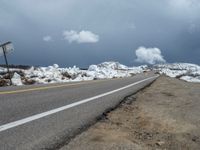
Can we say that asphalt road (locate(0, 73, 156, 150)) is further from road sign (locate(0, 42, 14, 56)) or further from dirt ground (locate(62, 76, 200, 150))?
road sign (locate(0, 42, 14, 56))

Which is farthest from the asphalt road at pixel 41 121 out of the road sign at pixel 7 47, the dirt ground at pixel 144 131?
the road sign at pixel 7 47

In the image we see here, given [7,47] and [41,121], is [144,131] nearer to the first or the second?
[41,121]

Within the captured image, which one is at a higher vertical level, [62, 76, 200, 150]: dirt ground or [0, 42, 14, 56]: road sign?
[0, 42, 14, 56]: road sign

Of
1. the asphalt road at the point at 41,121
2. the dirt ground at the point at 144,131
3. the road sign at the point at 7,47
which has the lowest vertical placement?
the dirt ground at the point at 144,131

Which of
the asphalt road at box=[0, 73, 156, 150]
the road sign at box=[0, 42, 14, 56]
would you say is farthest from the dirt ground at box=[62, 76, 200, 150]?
the road sign at box=[0, 42, 14, 56]

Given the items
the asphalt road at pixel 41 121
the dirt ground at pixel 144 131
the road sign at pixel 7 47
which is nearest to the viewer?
the asphalt road at pixel 41 121

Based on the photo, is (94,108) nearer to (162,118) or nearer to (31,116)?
(162,118)

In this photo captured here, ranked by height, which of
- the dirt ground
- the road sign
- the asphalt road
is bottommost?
the dirt ground

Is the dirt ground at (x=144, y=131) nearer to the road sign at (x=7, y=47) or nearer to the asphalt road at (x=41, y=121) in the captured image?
the asphalt road at (x=41, y=121)

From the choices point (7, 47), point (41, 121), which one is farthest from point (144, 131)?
point (7, 47)

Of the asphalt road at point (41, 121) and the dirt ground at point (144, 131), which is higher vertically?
the asphalt road at point (41, 121)

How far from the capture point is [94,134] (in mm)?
6754

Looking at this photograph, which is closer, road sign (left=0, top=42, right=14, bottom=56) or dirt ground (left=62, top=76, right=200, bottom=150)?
dirt ground (left=62, top=76, right=200, bottom=150)

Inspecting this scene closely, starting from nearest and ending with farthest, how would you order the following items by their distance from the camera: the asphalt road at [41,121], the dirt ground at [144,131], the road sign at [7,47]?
the asphalt road at [41,121] → the dirt ground at [144,131] → the road sign at [7,47]
